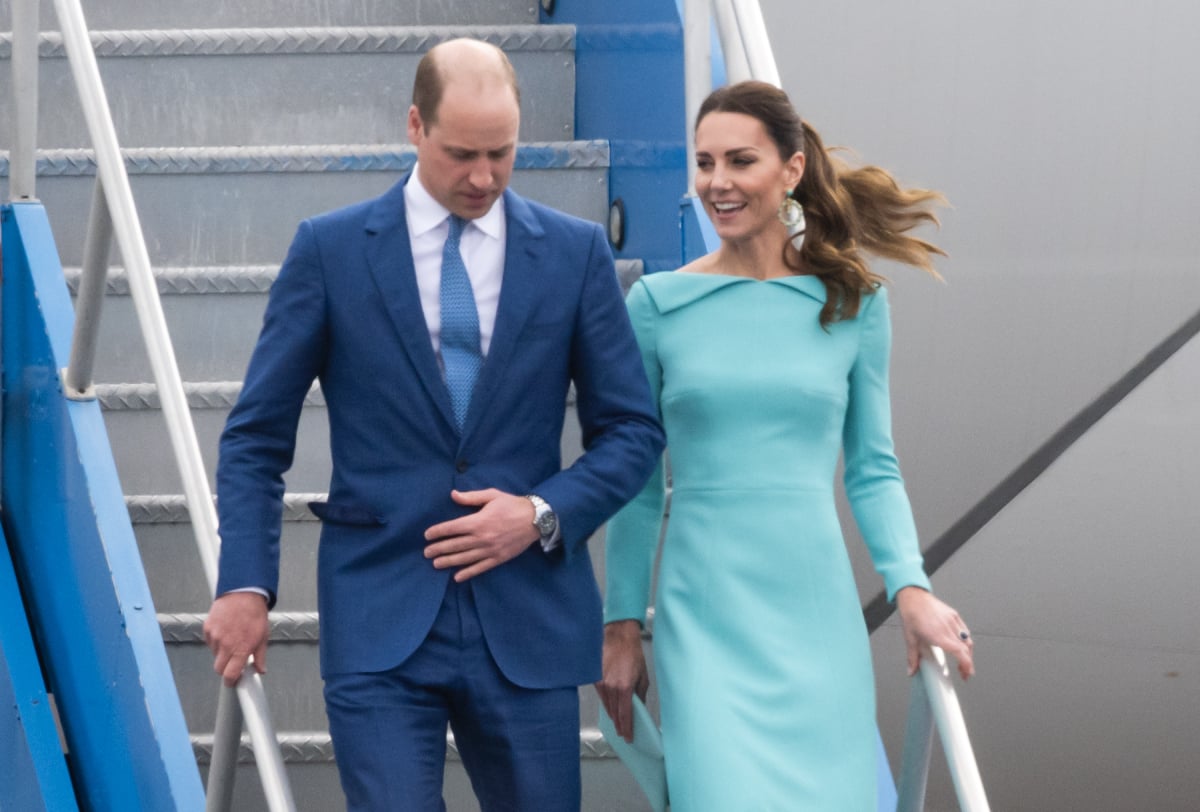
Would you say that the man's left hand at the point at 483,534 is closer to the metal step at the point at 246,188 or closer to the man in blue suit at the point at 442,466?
the man in blue suit at the point at 442,466

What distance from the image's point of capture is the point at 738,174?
2.13 m

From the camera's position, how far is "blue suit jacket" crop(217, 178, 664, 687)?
192cm

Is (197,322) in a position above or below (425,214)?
below

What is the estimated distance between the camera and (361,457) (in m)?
1.97

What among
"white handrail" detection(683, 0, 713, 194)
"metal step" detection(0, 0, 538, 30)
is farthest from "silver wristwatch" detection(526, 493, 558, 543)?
"metal step" detection(0, 0, 538, 30)

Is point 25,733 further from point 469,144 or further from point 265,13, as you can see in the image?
point 265,13

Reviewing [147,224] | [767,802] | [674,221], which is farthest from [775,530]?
[147,224]

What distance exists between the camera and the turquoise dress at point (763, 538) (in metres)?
2.03

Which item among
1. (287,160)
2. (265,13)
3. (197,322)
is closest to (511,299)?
(197,322)

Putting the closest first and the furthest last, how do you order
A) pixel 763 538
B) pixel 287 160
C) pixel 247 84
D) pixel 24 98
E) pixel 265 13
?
pixel 763 538
pixel 24 98
pixel 287 160
pixel 247 84
pixel 265 13

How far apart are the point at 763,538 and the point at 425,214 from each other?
1.80ft

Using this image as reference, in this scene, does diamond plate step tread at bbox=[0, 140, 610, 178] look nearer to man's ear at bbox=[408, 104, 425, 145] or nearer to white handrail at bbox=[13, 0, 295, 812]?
white handrail at bbox=[13, 0, 295, 812]

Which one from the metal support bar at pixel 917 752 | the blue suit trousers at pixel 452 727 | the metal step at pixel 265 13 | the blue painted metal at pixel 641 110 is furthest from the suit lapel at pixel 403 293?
the metal step at pixel 265 13

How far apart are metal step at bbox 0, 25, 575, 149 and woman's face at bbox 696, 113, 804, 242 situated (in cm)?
183
